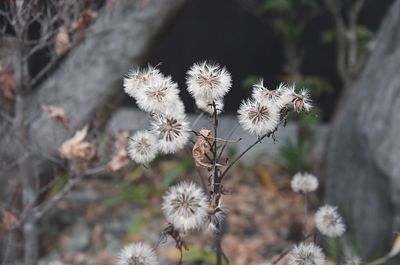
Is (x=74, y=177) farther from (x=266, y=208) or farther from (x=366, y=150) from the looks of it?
(x=266, y=208)

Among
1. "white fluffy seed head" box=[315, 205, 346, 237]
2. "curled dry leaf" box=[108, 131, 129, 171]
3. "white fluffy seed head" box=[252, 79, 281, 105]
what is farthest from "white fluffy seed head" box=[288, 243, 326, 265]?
"curled dry leaf" box=[108, 131, 129, 171]

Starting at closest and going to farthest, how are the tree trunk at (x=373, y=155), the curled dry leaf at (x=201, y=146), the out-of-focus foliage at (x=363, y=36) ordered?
1. the curled dry leaf at (x=201, y=146)
2. the tree trunk at (x=373, y=155)
3. the out-of-focus foliage at (x=363, y=36)

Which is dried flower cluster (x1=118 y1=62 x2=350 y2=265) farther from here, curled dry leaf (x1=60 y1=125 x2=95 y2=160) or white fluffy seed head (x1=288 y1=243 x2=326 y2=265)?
curled dry leaf (x1=60 y1=125 x2=95 y2=160)

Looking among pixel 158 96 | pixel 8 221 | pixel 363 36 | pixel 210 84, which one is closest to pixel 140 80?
pixel 158 96

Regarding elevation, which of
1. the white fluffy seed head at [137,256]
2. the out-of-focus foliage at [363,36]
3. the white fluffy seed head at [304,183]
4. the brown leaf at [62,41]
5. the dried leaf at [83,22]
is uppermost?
the out-of-focus foliage at [363,36]

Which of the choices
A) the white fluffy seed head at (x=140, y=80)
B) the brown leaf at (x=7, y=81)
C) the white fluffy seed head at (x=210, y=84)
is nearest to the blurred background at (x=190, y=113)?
the brown leaf at (x=7, y=81)

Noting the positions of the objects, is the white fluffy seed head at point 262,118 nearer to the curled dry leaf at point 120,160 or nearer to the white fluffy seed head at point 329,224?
the white fluffy seed head at point 329,224

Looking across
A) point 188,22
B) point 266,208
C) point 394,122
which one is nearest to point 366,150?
point 394,122
